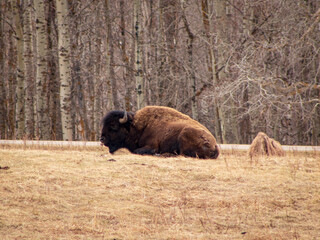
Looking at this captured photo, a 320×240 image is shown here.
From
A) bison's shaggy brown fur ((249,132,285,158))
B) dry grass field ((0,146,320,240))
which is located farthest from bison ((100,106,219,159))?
bison's shaggy brown fur ((249,132,285,158))

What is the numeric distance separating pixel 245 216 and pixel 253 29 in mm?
13940

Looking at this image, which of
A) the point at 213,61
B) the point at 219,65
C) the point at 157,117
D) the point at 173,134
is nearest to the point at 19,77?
the point at 213,61

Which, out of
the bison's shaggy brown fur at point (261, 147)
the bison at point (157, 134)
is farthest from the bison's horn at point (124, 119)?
the bison's shaggy brown fur at point (261, 147)

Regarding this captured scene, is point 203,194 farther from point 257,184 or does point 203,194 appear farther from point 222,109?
point 222,109

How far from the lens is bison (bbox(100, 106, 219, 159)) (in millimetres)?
9133

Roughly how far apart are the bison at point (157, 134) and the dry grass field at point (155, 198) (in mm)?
750

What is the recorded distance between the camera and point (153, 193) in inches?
249

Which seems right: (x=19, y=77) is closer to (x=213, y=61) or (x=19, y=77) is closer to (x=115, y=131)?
(x=213, y=61)

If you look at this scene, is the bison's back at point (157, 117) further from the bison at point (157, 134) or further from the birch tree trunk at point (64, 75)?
the birch tree trunk at point (64, 75)

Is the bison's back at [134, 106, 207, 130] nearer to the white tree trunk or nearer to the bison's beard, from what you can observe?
the bison's beard

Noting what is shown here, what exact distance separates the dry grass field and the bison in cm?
75

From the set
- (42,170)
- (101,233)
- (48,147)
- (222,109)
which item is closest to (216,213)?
(101,233)

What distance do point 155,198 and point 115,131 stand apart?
4.32 m

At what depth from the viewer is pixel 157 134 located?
386 inches
